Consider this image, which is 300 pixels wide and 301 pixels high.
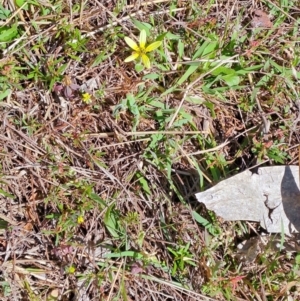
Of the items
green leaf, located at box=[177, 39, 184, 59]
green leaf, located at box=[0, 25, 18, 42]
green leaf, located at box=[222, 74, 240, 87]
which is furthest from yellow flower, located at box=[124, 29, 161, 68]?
green leaf, located at box=[0, 25, 18, 42]

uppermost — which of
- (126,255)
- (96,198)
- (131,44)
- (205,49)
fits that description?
(131,44)

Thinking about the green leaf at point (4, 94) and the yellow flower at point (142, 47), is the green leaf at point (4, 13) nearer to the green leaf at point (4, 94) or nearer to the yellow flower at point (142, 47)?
the green leaf at point (4, 94)

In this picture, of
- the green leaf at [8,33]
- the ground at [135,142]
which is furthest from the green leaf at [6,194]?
the green leaf at [8,33]

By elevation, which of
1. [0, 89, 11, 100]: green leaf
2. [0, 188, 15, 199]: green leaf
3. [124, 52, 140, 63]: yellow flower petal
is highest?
[124, 52, 140, 63]: yellow flower petal

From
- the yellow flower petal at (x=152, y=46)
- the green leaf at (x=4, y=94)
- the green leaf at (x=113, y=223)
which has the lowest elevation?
the green leaf at (x=113, y=223)

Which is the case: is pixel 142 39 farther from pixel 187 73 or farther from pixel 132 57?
pixel 187 73

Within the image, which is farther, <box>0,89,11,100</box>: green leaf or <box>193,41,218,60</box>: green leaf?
<box>193,41,218,60</box>: green leaf

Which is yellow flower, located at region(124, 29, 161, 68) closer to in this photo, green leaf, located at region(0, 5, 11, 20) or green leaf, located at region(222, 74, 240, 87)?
green leaf, located at region(222, 74, 240, 87)

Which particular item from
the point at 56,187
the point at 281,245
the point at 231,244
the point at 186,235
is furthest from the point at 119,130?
the point at 281,245

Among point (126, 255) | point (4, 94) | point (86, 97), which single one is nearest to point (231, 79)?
point (86, 97)
